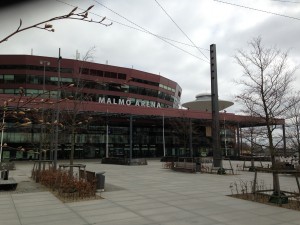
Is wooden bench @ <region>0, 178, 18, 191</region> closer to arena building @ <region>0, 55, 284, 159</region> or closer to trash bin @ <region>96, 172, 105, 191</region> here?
trash bin @ <region>96, 172, 105, 191</region>

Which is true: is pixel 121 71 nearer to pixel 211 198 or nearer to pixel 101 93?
pixel 101 93

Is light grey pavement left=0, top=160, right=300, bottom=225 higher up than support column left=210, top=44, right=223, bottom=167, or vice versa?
support column left=210, top=44, right=223, bottom=167

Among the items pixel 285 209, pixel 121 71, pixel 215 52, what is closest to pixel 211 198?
pixel 285 209

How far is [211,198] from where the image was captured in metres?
12.6

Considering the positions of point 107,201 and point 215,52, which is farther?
point 215,52

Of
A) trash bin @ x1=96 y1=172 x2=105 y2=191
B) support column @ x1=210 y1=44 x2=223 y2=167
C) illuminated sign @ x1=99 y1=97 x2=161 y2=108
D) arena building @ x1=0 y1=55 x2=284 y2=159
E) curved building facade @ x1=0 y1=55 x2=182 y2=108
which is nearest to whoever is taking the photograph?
trash bin @ x1=96 y1=172 x2=105 y2=191

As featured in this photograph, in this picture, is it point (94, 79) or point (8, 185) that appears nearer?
point (8, 185)

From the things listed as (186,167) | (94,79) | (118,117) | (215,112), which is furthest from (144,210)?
(94,79)

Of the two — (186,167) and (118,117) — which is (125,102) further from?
(186,167)

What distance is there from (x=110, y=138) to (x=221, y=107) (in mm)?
22924

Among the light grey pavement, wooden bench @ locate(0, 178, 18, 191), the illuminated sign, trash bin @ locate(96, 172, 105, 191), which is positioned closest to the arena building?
the illuminated sign

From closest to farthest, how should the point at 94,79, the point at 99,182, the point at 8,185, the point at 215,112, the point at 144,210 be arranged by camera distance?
the point at 144,210, the point at 99,182, the point at 8,185, the point at 215,112, the point at 94,79

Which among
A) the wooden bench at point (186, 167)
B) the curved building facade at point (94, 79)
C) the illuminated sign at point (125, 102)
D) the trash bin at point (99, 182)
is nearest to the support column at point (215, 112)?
the wooden bench at point (186, 167)

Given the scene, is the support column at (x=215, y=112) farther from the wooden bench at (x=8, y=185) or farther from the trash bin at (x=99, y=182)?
the wooden bench at (x=8, y=185)
